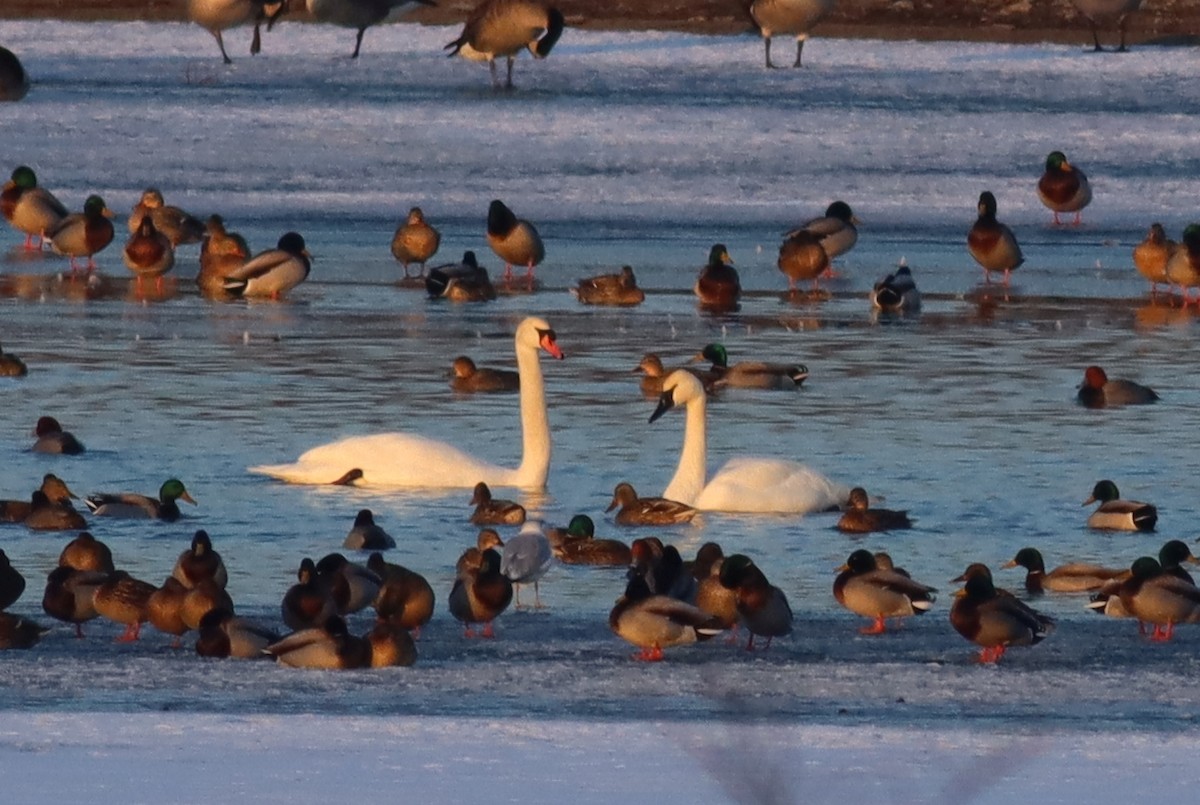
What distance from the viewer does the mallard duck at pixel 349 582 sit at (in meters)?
8.52

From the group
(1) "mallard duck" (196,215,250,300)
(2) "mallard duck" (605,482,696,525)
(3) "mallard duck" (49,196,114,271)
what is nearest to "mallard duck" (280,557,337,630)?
(2) "mallard duck" (605,482,696,525)

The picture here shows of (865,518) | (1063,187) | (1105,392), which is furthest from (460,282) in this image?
(865,518)

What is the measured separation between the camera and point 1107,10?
28250 millimetres

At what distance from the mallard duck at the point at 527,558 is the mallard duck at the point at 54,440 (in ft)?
9.80

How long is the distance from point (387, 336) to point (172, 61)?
12.9 m

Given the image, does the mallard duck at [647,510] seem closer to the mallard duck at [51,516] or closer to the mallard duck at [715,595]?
the mallard duck at [715,595]

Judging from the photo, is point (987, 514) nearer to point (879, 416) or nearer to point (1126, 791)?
point (879, 416)

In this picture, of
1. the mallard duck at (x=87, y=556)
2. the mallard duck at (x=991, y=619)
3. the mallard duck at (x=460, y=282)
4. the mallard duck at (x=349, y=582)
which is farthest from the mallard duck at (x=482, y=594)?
the mallard duck at (x=460, y=282)

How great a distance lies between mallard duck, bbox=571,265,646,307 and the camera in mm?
16188

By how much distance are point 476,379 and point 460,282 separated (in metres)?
3.42

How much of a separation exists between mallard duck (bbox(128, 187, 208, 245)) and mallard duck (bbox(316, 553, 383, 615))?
10.5m

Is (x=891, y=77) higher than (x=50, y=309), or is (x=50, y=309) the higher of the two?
(x=891, y=77)

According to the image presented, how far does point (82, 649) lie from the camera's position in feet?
26.9

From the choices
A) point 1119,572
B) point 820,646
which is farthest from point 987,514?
point 820,646
